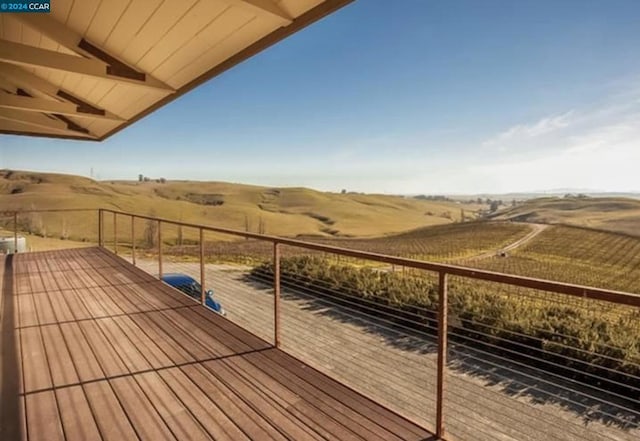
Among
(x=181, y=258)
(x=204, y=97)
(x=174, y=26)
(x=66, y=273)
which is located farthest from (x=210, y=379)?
(x=204, y=97)

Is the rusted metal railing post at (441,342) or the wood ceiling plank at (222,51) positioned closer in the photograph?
the rusted metal railing post at (441,342)

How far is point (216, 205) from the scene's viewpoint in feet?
214

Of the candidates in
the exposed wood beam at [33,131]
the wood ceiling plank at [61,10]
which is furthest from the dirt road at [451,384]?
the exposed wood beam at [33,131]

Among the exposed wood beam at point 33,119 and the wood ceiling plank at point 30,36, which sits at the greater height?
the wood ceiling plank at point 30,36

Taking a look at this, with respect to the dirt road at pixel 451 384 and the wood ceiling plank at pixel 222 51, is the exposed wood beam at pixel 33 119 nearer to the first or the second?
the wood ceiling plank at pixel 222 51

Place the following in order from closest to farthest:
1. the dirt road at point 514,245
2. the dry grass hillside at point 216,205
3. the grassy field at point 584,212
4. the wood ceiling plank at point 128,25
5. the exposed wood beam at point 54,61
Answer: the wood ceiling plank at point 128,25 → the exposed wood beam at point 54,61 → the dirt road at point 514,245 → the dry grass hillside at point 216,205 → the grassy field at point 584,212

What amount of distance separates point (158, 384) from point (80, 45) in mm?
3212

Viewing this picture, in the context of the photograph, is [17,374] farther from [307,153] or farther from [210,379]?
[307,153]

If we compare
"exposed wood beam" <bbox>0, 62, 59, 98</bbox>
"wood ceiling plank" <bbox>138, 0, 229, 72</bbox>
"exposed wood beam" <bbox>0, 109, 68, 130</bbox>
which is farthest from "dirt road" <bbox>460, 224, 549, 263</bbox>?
"wood ceiling plank" <bbox>138, 0, 229, 72</bbox>

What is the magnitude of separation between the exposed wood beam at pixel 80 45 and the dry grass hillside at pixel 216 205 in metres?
25.7

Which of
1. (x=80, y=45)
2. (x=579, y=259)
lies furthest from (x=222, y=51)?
(x=579, y=259)

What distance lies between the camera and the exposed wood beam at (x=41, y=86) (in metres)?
4.48

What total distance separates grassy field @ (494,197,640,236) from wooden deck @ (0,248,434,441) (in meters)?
67.2

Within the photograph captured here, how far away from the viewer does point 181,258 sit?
692 inches
